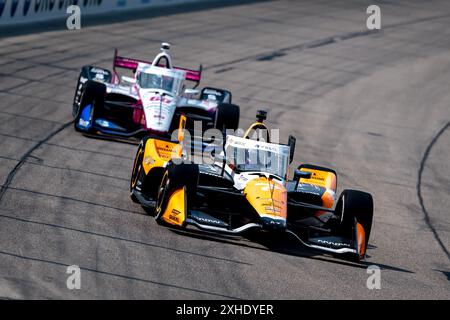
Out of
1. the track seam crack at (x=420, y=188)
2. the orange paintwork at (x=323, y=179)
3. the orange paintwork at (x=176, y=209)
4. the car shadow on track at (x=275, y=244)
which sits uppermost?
the orange paintwork at (x=176, y=209)

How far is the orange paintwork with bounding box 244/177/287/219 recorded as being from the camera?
12844mm

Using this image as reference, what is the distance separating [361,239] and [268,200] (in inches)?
54.3

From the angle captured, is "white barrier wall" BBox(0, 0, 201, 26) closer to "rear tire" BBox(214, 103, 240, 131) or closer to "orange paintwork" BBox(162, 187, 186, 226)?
"rear tire" BBox(214, 103, 240, 131)

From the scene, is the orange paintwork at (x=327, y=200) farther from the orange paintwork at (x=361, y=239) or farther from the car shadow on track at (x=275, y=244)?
the orange paintwork at (x=361, y=239)

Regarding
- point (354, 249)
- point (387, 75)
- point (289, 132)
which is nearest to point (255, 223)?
point (354, 249)

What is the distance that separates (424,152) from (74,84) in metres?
8.99

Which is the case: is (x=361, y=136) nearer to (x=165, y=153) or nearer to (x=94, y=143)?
(x=94, y=143)

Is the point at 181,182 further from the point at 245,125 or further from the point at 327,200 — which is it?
the point at 245,125

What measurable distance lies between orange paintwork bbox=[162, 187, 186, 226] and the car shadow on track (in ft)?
0.74

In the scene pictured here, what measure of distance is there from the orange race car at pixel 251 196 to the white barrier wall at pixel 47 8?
16.7m

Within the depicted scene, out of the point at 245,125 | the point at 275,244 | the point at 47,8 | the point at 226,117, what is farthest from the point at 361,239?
the point at 47,8

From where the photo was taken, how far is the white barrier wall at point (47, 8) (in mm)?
30531

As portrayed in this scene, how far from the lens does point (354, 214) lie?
13.4 m

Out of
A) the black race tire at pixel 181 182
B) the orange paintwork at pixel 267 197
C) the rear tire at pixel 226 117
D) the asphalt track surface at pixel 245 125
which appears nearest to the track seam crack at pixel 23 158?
the asphalt track surface at pixel 245 125
